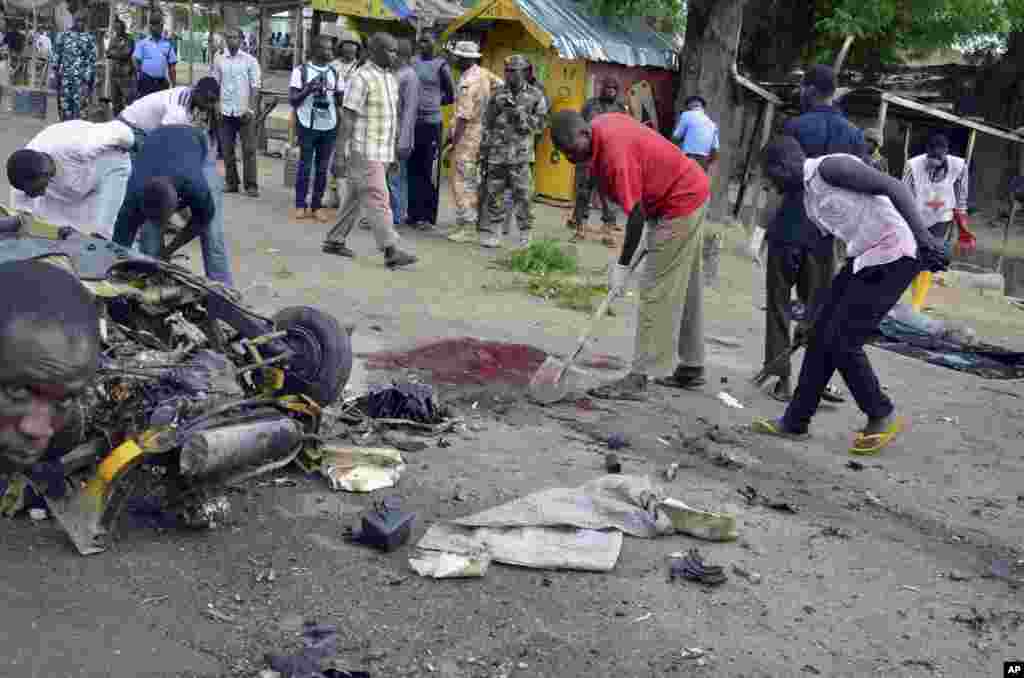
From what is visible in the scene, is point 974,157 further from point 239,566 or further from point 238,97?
point 239,566

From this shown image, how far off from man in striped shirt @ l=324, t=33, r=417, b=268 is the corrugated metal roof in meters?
5.53

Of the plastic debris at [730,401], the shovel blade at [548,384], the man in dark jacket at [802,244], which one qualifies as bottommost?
the plastic debris at [730,401]

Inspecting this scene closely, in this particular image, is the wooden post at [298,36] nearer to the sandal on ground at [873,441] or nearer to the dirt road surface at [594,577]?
the dirt road surface at [594,577]

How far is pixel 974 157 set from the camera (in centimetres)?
2161

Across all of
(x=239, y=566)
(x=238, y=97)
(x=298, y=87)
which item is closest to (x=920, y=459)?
(x=239, y=566)

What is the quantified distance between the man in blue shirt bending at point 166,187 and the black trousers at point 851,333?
3905 mm

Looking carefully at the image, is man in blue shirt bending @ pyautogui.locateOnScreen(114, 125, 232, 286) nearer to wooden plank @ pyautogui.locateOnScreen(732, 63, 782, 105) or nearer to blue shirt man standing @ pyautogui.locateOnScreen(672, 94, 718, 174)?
blue shirt man standing @ pyautogui.locateOnScreen(672, 94, 718, 174)

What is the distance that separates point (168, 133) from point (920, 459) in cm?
507

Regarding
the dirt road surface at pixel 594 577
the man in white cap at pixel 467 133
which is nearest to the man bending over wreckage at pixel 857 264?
the dirt road surface at pixel 594 577

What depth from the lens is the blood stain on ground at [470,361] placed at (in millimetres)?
7484

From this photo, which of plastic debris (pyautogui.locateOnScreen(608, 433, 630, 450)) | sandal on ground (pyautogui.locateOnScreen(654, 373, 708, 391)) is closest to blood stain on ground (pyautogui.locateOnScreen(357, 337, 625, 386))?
sandal on ground (pyautogui.locateOnScreen(654, 373, 708, 391))

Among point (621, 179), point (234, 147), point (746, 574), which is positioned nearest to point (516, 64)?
point (234, 147)

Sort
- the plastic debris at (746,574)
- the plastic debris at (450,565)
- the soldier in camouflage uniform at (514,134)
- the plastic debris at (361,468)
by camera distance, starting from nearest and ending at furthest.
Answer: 1. the plastic debris at (450,565)
2. the plastic debris at (746,574)
3. the plastic debris at (361,468)
4. the soldier in camouflage uniform at (514,134)

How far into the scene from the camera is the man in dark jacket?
24.8ft
